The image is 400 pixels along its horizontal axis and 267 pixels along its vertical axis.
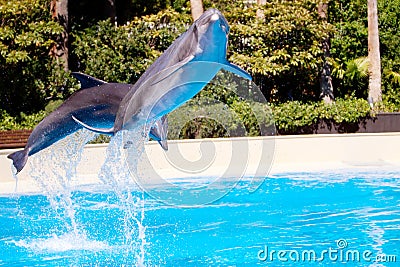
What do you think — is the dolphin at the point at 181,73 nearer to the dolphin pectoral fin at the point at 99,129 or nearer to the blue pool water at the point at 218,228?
the dolphin pectoral fin at the point at 99,129

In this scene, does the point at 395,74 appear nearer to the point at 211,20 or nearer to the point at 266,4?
the point at 266,4

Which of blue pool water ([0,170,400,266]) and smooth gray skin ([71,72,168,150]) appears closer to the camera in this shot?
smooth gray skin ([71,72,168,150])

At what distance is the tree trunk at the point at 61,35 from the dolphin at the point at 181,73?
13901 millimetres

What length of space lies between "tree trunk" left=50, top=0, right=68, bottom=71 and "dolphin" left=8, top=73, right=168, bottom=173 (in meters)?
13.0

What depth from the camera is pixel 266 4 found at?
2078 centimetres

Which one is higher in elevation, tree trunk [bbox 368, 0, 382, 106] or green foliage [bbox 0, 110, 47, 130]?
tree trunk [bbox 368, 0, 382, 106]

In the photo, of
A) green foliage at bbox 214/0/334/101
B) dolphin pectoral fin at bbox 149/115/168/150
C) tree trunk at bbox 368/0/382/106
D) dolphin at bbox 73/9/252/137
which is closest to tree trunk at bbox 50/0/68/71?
green foliage at bbox 214/0/334/101

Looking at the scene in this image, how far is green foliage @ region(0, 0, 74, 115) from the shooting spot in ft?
62.2

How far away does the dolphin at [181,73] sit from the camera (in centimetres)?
452

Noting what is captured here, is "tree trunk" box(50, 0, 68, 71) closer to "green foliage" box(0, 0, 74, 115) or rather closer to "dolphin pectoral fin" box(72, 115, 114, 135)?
"green foliage" box(0, 0, 74, 115)

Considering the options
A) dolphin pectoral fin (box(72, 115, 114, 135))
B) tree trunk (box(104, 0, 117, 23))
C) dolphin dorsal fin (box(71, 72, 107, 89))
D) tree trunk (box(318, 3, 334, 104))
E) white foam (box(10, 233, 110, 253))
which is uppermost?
tree trunk (box(104, 0, 117, 23))

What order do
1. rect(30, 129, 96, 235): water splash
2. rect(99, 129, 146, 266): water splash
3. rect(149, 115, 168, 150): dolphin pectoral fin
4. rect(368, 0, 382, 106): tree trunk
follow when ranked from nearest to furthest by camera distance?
rect(149, 115, 168, 150): dolphin pectoral fin, rect(99, 129, 146, 266): water splash, rect(30, 129, 96, 235): water splash, rect(368, 0, 382, 106): tree trunk

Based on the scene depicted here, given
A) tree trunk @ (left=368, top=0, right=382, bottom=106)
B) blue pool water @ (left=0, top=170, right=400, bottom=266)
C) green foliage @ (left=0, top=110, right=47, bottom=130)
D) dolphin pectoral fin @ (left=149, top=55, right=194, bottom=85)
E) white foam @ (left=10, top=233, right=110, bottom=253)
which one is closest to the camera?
dolphin pectoral fin @ (left=149, top=55, right=194, bottom=85)

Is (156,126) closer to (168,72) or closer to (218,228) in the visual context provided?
(168,72)
